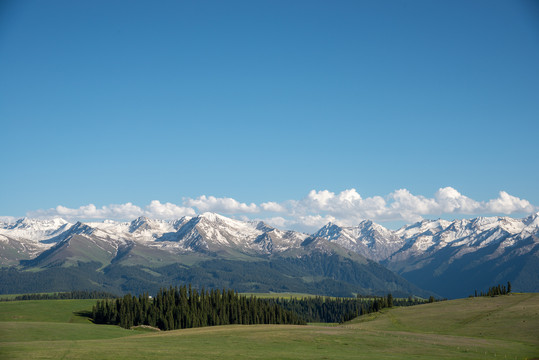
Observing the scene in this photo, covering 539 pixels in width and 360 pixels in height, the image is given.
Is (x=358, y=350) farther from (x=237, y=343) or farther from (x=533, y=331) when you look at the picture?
(x=533, y=331)

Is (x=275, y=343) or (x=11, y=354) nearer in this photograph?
(x=11, y=354)

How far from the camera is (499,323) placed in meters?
126

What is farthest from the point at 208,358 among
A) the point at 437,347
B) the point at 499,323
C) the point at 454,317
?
the point at 454,317

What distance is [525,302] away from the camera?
539 ft

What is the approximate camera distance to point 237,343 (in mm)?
92938

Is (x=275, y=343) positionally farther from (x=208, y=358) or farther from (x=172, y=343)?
(x=208, y=358)

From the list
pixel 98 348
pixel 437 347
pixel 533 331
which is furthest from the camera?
pixel 533 331

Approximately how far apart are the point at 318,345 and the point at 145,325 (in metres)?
121

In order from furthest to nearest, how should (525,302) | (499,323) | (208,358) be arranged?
(525,302)
(499,323)
(208,358)

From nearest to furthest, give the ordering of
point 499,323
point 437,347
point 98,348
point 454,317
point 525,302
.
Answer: point 98,348 → point 437,347 → point 499,323 → point 454,317 → point 525,302

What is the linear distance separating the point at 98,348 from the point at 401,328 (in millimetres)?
80679

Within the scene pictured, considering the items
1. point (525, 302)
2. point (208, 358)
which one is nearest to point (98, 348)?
point (208, 358)

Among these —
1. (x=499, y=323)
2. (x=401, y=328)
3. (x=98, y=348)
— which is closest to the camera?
(x=98, y=348)

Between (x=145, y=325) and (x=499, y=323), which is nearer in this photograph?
(x=499, y=323)
